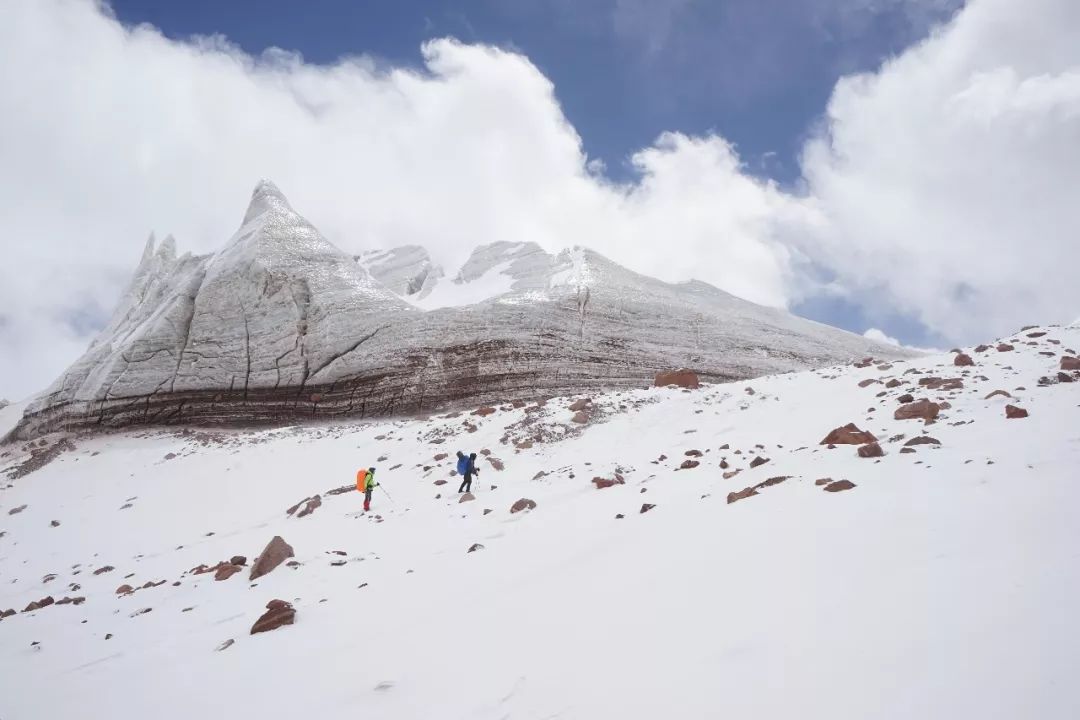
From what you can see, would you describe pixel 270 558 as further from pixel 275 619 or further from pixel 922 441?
pixel 922 441

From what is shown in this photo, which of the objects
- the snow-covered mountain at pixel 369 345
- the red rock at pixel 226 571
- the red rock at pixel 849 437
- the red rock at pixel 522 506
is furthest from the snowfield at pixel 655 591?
the snow-covered mountain at pixel 369 345

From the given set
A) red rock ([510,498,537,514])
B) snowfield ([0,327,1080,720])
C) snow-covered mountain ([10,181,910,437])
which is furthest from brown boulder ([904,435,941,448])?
snow-covered mountain ([10,181,910,437])

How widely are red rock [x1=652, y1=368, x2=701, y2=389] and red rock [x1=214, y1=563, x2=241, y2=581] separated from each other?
14319mm

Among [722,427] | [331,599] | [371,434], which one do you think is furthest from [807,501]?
[371,434]

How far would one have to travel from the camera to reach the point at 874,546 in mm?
4270

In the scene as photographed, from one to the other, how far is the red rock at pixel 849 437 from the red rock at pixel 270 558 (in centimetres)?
873

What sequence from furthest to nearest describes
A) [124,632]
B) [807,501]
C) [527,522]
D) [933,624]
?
[527,522], [124,632], [807,501], [933,624]

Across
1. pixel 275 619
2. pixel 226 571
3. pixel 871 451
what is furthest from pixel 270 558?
pixel 871 451

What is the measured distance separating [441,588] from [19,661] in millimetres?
5286

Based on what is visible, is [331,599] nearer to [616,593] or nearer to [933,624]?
[616,593]

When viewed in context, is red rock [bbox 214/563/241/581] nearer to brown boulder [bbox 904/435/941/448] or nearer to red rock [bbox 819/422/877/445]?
red rock [bbox 819/422/877/445]

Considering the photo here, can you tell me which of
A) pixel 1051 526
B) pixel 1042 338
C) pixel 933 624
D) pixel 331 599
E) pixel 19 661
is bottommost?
pixel 19 661

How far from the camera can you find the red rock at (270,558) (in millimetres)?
8245

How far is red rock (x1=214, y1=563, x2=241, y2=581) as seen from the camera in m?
8.57
